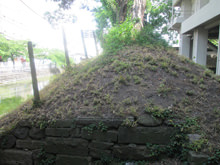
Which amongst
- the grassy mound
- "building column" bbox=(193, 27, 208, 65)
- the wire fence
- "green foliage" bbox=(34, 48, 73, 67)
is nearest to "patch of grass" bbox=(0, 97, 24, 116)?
"green foliage" bbox=(34, 48, 73, 67)

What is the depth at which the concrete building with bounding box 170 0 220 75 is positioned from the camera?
779cm

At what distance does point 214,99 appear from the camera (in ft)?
12.3

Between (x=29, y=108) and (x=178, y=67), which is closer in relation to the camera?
(x=29, y=108)

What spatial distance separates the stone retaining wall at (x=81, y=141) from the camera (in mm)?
3178

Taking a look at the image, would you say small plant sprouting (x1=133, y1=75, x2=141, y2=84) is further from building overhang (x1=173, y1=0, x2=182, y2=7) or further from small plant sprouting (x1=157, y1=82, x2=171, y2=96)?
building overhang (x1=173, y1=0, x2=182, y2=7)

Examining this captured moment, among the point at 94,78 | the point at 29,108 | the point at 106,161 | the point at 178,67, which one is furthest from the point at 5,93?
the point at 178,67

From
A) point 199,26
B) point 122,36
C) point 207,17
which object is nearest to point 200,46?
point 199,26

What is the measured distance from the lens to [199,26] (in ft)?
34.0

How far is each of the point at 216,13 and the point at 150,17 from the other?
1143cm

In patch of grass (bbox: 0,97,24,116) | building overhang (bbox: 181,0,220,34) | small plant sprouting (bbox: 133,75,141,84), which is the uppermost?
building overhang (bbox: 181,0,220,34)

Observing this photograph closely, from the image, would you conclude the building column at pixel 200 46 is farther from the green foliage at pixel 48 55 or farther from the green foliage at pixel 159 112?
the green foliage at pixel 159 112

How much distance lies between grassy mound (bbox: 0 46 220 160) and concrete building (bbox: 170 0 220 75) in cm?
206

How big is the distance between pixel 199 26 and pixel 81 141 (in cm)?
1085

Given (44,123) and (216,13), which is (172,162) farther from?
(216,13)
